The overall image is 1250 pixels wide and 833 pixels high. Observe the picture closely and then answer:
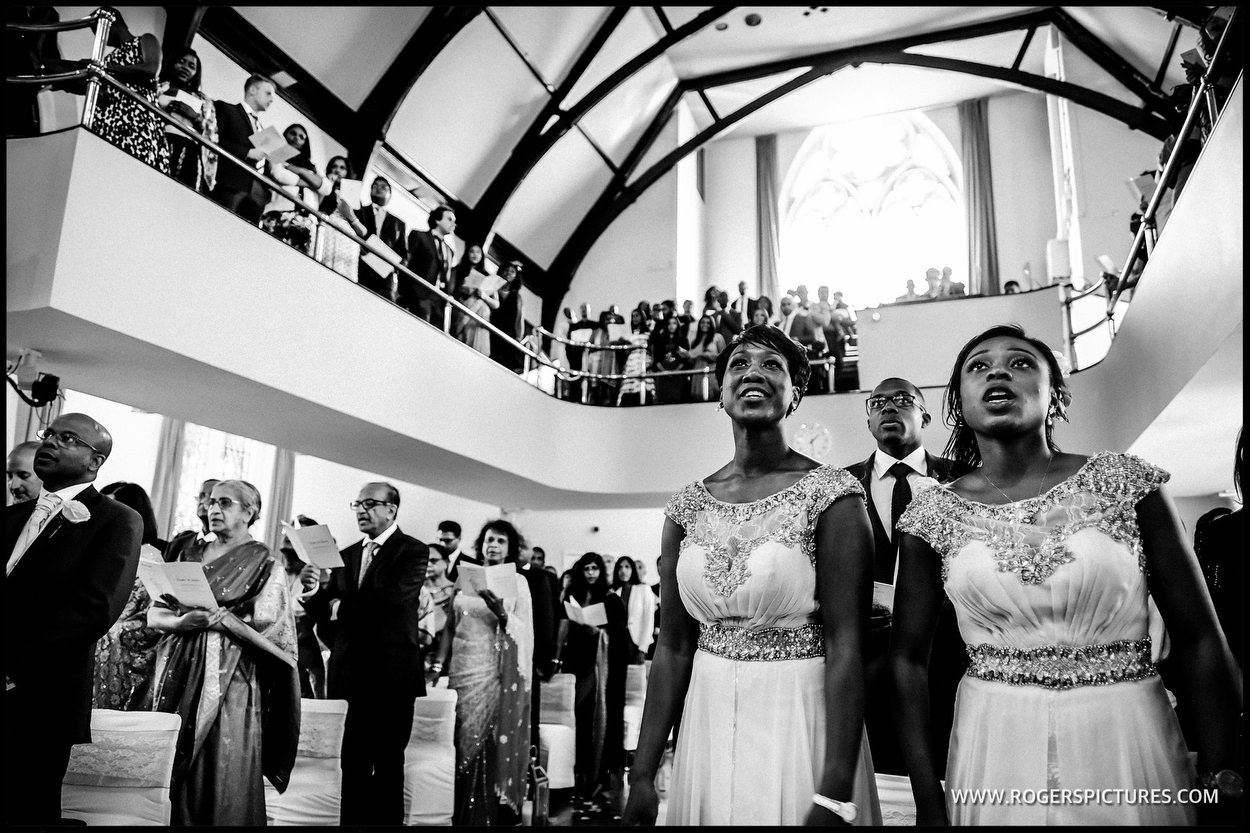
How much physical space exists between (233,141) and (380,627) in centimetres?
354

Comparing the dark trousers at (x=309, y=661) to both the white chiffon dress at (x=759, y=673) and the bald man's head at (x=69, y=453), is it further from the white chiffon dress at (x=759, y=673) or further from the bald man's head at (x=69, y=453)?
the white chiffon dress at (x=759, y=673)

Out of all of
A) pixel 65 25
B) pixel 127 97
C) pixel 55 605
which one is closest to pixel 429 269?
pixel 127 97

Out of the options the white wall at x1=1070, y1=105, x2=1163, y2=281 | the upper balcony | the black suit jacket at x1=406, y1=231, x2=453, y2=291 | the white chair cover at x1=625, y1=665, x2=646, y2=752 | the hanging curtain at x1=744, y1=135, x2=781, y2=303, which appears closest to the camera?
the upper balcony

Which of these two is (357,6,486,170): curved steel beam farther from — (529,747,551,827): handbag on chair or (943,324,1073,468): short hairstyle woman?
(943,324,1073,468): short hairstyle woman

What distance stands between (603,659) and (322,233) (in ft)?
12.5

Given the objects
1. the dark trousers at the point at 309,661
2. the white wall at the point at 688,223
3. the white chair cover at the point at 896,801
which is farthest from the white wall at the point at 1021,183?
the white chair cover at the point at 896,801

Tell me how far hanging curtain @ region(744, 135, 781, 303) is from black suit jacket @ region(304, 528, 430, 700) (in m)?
11.1

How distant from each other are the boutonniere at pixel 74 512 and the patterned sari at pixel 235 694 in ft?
3.00

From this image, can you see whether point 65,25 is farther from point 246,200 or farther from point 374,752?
point 374,752

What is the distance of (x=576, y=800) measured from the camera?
648 centimetres

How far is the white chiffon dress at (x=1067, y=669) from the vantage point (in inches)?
64.2

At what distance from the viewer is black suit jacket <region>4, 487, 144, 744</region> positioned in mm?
2750

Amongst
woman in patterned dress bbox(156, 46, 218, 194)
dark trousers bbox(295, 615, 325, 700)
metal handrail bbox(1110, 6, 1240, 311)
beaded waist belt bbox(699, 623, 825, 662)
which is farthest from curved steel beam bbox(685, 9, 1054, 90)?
beaded waist belt bbox(699, 623, 825, 662)

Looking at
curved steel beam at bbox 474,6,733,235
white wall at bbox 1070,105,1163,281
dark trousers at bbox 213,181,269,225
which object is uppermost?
curved steel beam at bbox 474,6,733,235
